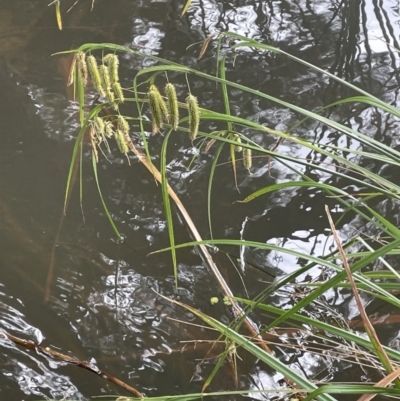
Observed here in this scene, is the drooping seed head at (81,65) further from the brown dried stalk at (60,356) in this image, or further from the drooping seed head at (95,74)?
the brown dried stalk at (60,356)

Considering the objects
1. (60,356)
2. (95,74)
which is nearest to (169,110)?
(95,74)

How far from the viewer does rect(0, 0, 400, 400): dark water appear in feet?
3.68

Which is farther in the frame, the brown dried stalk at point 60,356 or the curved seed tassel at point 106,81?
the brown dried stalk at point 60,356

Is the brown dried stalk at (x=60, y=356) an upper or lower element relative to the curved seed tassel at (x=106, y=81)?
lower

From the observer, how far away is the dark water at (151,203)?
1.12m

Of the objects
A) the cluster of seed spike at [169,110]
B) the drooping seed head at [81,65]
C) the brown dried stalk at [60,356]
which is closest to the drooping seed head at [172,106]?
the cluster of seed spike at [169,110]

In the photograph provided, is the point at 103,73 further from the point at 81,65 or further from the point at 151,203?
the point at 151,203

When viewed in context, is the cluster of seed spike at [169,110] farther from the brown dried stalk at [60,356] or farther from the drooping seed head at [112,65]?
the brown dried stalk at [60,356]

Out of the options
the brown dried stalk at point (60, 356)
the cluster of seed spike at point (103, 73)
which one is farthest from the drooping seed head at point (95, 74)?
the brown dried stalk at point (60, 356)

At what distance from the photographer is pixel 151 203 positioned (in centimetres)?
140

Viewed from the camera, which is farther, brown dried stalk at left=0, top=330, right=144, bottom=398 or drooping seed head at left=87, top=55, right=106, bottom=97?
brown dried stalk at left=0, top=330, right=144, bottom=398

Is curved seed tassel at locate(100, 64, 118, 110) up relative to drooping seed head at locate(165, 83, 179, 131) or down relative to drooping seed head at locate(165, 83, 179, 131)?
up

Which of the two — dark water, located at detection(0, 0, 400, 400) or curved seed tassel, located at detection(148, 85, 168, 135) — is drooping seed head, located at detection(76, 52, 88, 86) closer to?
curved seed tassel, located at detection(148, 85, 168, 135)

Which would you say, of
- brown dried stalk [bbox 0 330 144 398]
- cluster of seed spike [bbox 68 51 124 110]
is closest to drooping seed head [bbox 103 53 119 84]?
cluster of seed spike [bbox 68 51 124 110]
